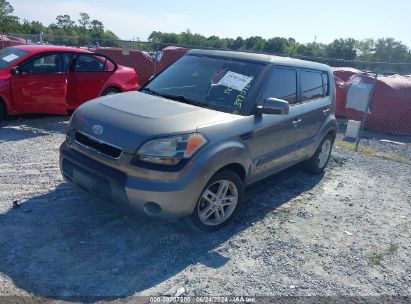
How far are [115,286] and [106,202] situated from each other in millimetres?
853

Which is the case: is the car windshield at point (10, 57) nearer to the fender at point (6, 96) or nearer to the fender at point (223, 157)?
the fender at point (6, 96)

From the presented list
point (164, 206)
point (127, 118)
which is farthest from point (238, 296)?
point (127, 118)

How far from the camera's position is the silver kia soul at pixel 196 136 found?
3.48 metres

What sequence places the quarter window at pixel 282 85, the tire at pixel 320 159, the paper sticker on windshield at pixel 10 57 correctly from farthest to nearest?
1. the paper sticker on windshield at pixel 10 57
2. the tire at pixel 320 159
3. the quarter window at pixel 282 85

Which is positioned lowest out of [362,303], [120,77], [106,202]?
[362,303]

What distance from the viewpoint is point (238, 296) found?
10.4 ft

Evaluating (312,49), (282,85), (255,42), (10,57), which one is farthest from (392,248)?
(255,42)

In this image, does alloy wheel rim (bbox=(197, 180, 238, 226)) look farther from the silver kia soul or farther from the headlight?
the headlight

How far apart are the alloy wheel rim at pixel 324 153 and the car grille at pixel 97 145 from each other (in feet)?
12.2

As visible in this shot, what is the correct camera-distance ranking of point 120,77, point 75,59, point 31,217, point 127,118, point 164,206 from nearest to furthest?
1. point 164,206
2. point 127,118
3. point 31,217
4. point 75,59
5. point 120,77

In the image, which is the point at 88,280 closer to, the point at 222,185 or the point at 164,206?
the point at 164,206

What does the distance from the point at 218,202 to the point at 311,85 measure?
2.54 meters

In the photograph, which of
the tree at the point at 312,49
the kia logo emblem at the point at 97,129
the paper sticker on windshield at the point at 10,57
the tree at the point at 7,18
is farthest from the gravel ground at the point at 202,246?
the tree at the point at 312,49

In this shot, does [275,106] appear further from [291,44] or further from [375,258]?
[291,44]
